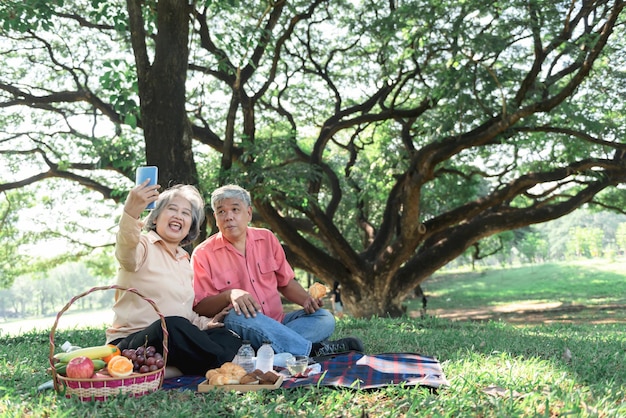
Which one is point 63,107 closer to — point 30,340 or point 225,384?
point 30,340

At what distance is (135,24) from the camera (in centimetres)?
670

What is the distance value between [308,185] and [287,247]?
1.41 metres

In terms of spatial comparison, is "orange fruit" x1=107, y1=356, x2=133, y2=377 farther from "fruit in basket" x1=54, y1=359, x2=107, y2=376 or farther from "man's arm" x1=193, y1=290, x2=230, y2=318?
"man's arm" x1=193, y1=290, x2=230, y2=318

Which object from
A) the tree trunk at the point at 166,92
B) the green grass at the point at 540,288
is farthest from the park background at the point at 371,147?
the green grass at the point at 540,288

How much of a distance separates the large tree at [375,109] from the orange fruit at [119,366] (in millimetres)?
3590

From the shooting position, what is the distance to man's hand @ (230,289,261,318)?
13.1ft

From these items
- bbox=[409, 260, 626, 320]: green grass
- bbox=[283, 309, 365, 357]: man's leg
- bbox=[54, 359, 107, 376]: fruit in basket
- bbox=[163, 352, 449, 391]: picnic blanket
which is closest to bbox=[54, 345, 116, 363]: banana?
bbox=[54, 359, 107, 376]: fruit in basket

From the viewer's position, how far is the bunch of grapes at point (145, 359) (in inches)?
130

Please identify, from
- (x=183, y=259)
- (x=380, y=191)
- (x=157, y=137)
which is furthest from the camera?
(x=380, y=191)

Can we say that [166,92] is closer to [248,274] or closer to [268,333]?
[248,274]

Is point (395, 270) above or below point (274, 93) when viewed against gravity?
below

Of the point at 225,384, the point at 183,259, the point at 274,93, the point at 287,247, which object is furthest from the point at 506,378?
the point at 274,93

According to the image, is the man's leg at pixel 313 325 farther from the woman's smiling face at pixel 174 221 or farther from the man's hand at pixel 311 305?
the woman's smiling face at pixel 174 221

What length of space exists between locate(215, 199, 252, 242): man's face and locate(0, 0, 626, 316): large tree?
2186 mm
